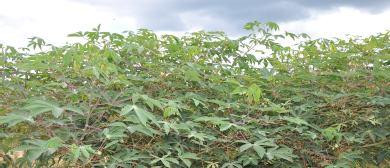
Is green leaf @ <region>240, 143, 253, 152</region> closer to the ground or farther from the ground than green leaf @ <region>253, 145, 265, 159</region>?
farther from the ground

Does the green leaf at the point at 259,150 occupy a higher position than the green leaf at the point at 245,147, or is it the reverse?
the green leaf at the point at 245,147

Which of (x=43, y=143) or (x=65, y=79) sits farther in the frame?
(x=65, y=79)

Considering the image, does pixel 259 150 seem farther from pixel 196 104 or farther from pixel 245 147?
pixel 196 104

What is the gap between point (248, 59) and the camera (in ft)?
15.6

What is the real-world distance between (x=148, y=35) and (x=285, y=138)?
1.70 metres

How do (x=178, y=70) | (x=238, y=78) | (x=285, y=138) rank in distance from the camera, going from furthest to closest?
1. (x=238, y=78)
2. (x=178, y=70)
3. (x=285, y=138)

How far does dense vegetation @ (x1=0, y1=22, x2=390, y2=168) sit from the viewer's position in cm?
309

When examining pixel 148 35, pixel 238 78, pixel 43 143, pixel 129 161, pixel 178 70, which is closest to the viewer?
pixel 43 143

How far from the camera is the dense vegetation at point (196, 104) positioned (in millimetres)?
3092

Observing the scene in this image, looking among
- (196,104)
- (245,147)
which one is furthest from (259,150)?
(196,104)

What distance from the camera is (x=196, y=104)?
327 centimetres

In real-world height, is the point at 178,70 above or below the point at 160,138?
above

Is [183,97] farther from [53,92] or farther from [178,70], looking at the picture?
[53,92]

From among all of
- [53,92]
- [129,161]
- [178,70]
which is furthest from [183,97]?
[53,92]
